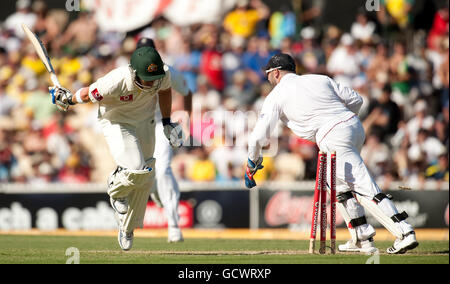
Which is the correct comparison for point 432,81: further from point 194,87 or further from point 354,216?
point 354,216

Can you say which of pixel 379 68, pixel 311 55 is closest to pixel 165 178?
pixel 311 55

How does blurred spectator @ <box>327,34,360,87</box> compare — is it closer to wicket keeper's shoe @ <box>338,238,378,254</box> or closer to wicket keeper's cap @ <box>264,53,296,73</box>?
wicket keeper's cap @ <box>264,53,296,73</box>

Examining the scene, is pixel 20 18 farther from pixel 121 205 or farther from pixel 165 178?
pixel 121 205

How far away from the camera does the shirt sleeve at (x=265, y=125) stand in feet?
27.6

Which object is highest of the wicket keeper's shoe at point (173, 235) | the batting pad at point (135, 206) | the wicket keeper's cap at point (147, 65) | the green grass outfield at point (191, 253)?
the wicket keeper's cap at point (147, 65)

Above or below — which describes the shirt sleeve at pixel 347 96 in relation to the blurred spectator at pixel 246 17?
below

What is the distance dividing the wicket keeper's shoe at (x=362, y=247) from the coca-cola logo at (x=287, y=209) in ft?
19.9

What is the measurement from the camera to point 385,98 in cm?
1566

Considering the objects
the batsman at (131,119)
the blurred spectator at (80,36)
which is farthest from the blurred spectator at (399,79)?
the batsman at (131,119)

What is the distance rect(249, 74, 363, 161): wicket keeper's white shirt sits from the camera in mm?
8453

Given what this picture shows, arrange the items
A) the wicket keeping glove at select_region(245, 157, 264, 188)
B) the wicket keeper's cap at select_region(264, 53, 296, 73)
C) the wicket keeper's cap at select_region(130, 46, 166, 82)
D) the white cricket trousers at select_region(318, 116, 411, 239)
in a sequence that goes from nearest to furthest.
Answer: the wicket keeper's cap at select_region(130, 46, 166, 82) → the white cricket trousers at select_region(318, 116, 411, 239) → the wicket keeping glove at select_region(245, 157, 264, 188) → the wicket keeper's cap at select_region(264, 53, 296, 73)

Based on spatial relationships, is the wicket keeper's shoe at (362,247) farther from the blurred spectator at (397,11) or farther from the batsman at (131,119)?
the blurred spectator at (397,11)

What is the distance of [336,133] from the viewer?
8547mm

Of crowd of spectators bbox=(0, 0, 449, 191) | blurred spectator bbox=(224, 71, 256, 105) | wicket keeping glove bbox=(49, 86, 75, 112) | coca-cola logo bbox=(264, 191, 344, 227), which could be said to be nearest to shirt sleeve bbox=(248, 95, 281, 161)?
wicket keeping glove bbox=(49, 86, 75, 112)
